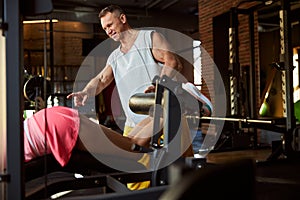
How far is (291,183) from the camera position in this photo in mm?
2348

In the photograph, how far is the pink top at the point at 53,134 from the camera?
1445 millimetres

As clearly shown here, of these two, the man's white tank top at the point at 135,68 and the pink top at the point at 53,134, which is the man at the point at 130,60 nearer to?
the man's white tank top at the point at 135,68

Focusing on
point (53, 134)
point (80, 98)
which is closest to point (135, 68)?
point (80, 98)

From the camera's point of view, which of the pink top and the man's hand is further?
the man's hand

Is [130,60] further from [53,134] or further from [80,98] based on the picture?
[53,134]

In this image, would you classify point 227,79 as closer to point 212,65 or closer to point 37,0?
point 212,65

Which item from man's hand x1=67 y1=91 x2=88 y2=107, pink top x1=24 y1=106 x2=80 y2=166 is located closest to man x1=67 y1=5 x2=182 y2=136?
man's hand x1=67 y1=91 x2=88 y2=107

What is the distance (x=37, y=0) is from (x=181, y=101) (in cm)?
61

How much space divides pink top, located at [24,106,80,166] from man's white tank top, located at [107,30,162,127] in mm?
536

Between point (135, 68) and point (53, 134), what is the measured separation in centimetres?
79

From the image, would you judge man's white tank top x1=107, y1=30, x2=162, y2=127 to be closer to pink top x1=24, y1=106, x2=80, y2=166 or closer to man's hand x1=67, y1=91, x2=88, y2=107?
man's hand x1=67, y1=91, x2=88, y2=107

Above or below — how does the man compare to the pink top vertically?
above

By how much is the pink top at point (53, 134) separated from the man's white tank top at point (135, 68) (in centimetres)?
54

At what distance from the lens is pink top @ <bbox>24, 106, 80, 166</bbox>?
1.45m
